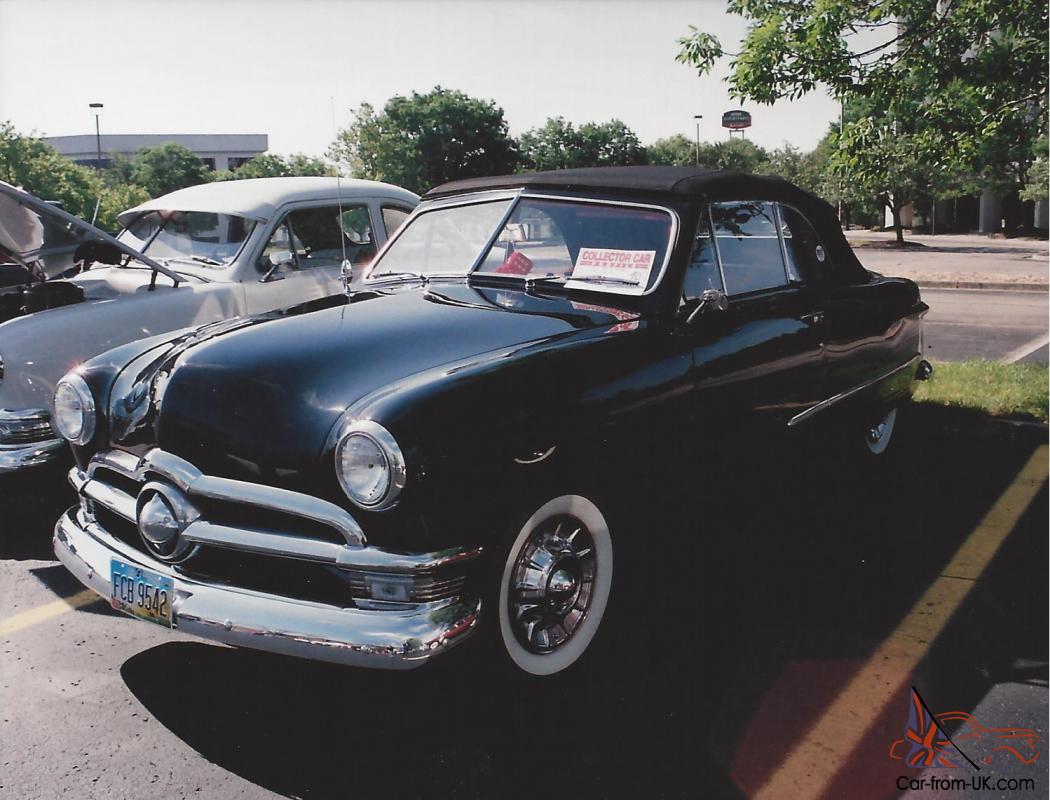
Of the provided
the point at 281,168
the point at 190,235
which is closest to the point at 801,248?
the point at 190,235

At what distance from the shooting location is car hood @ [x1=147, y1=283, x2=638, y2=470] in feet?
9.12

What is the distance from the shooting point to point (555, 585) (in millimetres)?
2873

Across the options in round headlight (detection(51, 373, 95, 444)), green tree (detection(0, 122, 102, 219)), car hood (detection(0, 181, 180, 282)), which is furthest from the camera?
green tree (detection(0, 122, 102, 219))

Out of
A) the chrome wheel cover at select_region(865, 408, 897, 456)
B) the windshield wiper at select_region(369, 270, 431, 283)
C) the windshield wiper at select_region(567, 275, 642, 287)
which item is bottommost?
the chrome wheel cover at select_region(865, 408, 897, 456)

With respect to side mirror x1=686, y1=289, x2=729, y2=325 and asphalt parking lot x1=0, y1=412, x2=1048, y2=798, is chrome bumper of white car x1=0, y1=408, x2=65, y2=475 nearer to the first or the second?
asphalt parking lot x1=0, y1=412, x2=1048, y2=798

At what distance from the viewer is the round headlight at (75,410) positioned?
334 cm

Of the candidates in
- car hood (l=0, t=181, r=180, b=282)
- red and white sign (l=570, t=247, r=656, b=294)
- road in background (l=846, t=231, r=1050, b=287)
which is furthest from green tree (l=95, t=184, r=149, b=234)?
red and white sign (l=570, t=247, r=656, b=294)

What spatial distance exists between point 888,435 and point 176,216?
15.7 ft

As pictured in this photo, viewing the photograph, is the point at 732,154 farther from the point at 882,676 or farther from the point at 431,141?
the point at 882,676

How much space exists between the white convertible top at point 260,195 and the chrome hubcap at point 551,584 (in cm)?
363

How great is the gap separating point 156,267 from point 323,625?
10.9 feet

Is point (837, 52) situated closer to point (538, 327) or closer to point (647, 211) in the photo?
point (647, 211)

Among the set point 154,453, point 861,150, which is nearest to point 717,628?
point 154,453

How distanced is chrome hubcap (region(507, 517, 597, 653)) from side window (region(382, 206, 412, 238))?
416 centimetres
